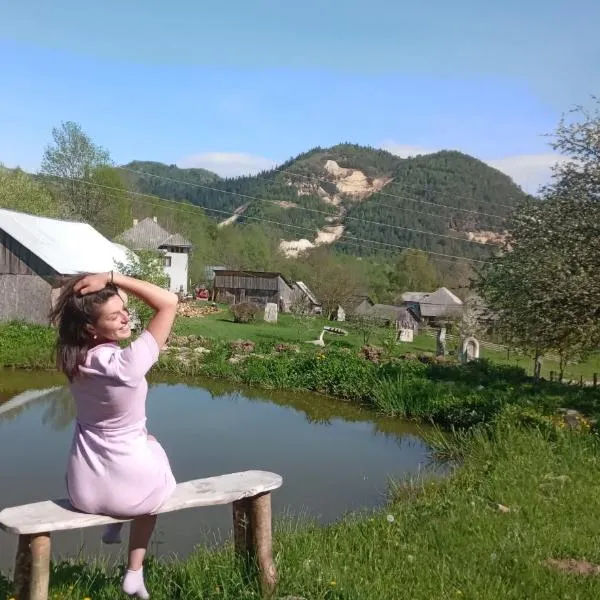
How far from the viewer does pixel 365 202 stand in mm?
181875

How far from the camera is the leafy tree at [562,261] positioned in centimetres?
1150

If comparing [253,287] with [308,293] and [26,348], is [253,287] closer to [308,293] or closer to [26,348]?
[308,293]

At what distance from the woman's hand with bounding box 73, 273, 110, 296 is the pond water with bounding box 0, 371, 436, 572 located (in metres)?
3.49

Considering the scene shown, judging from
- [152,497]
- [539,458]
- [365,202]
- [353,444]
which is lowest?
[353,444]

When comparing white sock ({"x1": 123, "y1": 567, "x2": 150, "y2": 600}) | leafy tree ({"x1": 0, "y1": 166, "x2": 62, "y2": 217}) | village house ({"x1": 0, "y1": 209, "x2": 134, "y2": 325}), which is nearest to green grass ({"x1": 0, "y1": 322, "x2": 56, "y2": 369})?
village house ({"x1": 0, "y1": 209, "x2": 134, "y2": 325})

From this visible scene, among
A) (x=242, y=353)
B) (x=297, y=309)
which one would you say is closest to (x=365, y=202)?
(x=297, y=309)

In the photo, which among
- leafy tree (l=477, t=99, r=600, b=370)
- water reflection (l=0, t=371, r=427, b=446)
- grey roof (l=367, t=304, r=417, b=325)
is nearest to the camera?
leafy tree (l=477, t=99, r=600, b=370)

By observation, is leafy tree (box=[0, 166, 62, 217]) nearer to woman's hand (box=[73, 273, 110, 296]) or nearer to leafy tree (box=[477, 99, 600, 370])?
leafy tree (box=[477, 99, 600, 370])

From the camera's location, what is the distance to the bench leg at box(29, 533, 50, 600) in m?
3.26

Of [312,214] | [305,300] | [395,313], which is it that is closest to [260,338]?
[305,300]

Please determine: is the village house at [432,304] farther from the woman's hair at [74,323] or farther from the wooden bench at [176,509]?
the woman's hair at [74,323]

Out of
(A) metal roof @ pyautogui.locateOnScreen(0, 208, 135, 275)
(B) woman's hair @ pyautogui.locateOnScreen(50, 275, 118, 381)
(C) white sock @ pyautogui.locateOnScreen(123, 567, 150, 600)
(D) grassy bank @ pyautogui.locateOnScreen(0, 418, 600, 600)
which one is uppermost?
(A) metal roof @ pyautogui.locateOnScreen(0, 208, 135, 275)

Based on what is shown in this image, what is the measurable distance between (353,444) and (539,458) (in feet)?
14.4

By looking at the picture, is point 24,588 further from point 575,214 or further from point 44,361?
point 44,361
